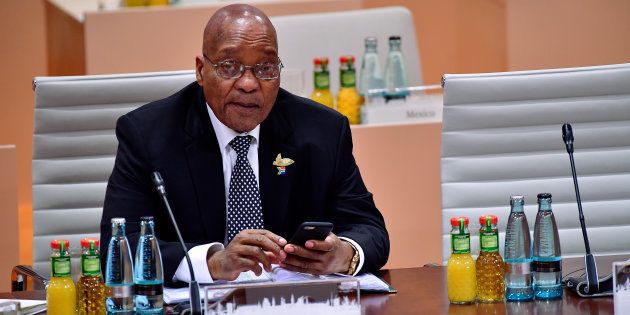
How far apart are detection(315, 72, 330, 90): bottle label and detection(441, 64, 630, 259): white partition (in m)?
0.94

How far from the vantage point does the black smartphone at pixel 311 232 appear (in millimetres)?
2170

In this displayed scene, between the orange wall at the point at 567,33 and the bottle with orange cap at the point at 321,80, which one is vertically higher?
the orange wall at the point at 567,33

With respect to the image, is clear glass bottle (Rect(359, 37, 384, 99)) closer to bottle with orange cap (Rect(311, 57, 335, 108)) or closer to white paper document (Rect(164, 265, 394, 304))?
bottle with orange cap (Rect(311, 57, 335, 108))

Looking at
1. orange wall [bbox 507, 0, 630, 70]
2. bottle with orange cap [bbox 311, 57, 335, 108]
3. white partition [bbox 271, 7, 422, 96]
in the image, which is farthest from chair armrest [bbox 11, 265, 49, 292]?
orange wall [bbox 507, 0, 630, 70]

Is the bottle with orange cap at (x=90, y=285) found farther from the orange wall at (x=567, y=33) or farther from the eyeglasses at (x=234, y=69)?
the orange wall at (x=567, y=33)

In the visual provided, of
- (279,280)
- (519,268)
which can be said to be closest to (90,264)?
(279,280)

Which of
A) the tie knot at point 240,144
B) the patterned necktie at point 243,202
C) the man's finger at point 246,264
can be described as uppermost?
the tie knot at point 240,144

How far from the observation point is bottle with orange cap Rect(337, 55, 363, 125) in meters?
3.75

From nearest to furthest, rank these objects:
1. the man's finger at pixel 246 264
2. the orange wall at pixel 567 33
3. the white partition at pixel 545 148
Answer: the man's finger at pixel 246 264
the white partition at pixel 545 148
the orange wall at pixel 567 33

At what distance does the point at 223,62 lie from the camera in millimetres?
2494

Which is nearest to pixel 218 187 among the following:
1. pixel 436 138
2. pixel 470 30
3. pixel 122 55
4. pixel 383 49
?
pixel 436 138

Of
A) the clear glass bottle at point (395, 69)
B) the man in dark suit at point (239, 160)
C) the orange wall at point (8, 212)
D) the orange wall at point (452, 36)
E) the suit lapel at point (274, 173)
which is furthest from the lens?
the orange wall at point (452, 36)

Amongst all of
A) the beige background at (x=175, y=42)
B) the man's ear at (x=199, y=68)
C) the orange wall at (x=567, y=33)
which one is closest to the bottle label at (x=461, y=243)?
the man's ear at (x=199, y=68)

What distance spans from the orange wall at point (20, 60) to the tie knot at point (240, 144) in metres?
2.48
